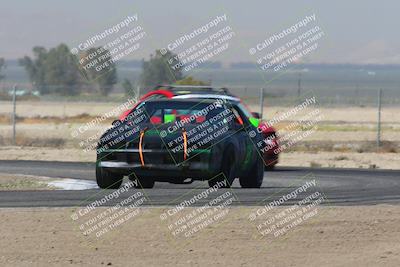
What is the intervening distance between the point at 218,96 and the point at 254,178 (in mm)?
1487

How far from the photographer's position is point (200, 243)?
12961mm

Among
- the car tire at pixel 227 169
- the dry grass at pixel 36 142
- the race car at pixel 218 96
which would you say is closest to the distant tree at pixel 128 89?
the dry grass at pixel 36 142

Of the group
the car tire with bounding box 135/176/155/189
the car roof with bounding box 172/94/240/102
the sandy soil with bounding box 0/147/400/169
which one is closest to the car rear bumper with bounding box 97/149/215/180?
the car tire with bounding box 135/176/155/189

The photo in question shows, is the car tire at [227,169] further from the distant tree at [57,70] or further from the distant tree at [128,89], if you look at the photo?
the distant tree at [57,70]

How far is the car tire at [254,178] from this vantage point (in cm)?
1961

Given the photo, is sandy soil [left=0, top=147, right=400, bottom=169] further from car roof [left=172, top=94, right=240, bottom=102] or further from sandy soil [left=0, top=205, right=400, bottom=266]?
sandy soil [left=0, top=205, right=400, bottom=266]

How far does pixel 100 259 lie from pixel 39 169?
1276 cm

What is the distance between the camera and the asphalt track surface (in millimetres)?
16766

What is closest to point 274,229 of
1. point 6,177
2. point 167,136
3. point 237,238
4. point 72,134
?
point 237,238

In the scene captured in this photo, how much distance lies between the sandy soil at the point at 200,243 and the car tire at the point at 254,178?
169 inches

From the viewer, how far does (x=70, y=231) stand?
13562 mm

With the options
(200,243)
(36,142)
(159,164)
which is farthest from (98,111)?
(200,243)

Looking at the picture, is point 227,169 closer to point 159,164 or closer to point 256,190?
point 256,190

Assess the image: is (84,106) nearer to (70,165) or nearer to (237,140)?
(70,165)
